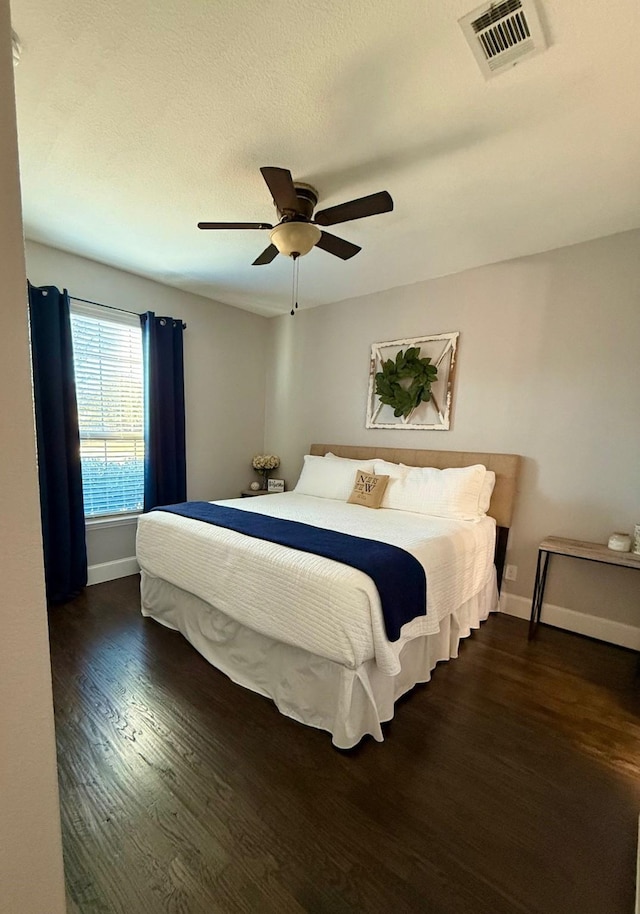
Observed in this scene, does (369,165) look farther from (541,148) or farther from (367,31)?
(541,148)

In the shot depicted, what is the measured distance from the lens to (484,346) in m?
2.98

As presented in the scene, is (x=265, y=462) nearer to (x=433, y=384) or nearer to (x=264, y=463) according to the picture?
(x=264, y=463)

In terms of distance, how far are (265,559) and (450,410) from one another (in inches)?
84.2

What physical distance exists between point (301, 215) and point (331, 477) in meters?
2.04

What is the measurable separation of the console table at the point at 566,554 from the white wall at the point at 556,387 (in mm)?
114

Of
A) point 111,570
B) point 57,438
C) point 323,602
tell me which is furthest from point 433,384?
point 111,570

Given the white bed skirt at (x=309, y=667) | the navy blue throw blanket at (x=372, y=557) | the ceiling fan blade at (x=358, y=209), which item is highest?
the ceiling fan blade at (x=358, y=209)

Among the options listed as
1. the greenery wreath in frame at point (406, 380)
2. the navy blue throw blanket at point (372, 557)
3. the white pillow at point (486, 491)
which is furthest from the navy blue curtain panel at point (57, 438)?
the white pillow at point (486, 491)

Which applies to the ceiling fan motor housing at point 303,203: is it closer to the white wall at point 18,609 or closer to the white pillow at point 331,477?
the white wall at point 18,609

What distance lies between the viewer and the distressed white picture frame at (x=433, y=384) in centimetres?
315

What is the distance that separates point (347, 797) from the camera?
1381 mm

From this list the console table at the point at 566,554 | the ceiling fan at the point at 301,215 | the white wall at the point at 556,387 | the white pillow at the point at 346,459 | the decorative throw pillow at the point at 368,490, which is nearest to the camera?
the ceiling fan at the point at 301,215

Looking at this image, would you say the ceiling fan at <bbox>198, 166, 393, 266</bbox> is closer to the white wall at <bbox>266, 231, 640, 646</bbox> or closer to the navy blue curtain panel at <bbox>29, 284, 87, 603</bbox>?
the white wall at <bbox>266, 231, 640, 646</bbox>

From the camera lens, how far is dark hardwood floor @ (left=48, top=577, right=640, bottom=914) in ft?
3.63
